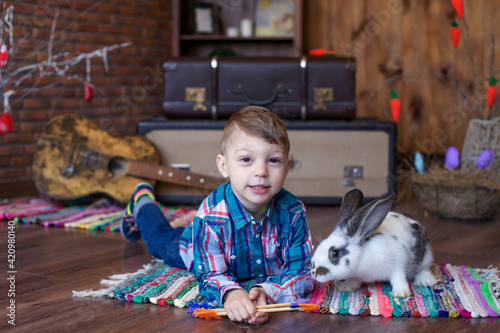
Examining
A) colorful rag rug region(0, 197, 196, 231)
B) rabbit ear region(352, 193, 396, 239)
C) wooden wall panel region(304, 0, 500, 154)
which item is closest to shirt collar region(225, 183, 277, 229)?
rabbit ear region(352, 193, 396, 239)

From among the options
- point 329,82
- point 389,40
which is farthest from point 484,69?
point 329,82

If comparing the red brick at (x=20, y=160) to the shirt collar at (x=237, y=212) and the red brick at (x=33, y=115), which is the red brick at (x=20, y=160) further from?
the shirt collar at (x=237, y=212)

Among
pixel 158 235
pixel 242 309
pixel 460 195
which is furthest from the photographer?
pixel 460 195

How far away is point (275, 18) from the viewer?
138 inches

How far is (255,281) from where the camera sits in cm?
137

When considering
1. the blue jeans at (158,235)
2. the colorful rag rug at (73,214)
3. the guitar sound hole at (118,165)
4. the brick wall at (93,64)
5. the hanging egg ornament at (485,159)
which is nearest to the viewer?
the blue jeans at (158,235)

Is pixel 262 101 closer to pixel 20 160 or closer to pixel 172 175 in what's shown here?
pixel 172 175

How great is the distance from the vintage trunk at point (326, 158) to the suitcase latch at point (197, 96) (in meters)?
0.11

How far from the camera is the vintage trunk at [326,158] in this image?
2.48 meters

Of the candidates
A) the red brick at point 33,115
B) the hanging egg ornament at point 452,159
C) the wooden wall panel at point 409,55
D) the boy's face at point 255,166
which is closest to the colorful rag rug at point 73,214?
the red brick at point 33,115

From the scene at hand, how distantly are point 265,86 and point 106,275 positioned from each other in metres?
1.33

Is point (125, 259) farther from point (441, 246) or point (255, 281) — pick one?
point (441, 246)

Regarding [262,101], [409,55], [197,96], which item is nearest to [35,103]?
[197,96]

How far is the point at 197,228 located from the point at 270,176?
0.21 metres
